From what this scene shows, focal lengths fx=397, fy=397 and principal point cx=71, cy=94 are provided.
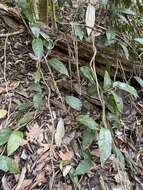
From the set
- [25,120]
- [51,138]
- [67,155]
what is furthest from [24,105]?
[67,155]

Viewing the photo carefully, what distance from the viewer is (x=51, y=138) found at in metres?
1.68

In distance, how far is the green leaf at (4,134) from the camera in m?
1.57

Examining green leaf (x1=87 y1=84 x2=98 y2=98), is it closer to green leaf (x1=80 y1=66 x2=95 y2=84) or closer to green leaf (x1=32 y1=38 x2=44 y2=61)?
green leaf (x1=80 y1=66 x2=95 y2=84)

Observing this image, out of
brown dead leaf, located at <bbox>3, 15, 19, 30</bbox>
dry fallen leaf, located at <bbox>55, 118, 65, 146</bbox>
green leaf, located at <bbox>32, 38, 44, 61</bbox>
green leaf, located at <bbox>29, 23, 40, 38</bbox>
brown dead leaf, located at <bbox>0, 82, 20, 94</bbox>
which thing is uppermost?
green leaf, located at <bbox>29, 23, 40, 38</bbox>

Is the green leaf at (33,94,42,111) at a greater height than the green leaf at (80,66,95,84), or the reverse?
the green leaf at (80,66,95,84)

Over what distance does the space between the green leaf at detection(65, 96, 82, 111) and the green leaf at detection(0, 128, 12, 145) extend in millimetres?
281

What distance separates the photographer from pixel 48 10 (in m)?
2.00

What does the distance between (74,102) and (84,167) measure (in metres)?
0.29

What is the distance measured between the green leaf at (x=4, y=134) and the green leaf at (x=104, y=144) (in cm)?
38

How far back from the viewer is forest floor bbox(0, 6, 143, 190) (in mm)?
1580

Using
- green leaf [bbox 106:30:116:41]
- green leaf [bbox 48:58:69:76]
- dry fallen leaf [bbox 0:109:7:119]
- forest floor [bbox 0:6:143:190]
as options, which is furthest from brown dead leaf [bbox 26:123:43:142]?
green leaf [bbox 106:30:116:41]

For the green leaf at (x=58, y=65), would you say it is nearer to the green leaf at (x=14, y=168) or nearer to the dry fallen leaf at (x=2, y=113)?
the dry fallen leaf at (x=2, y=113)

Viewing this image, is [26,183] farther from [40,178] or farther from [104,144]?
[104,144]

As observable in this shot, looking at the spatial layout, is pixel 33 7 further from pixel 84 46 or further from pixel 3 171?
pixel 3 171
